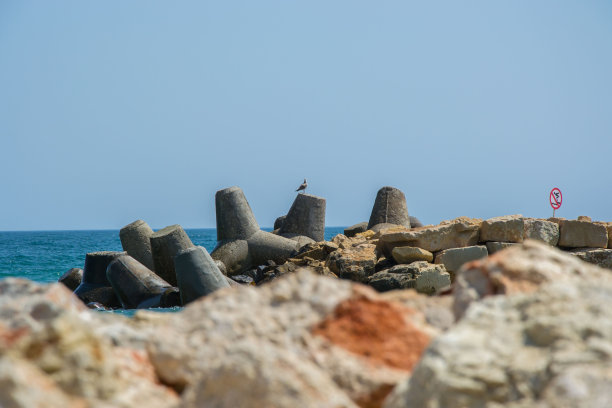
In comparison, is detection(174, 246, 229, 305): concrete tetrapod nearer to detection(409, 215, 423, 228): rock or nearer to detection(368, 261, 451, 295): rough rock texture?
detection(368, 261, 451, 295): rough rock texture

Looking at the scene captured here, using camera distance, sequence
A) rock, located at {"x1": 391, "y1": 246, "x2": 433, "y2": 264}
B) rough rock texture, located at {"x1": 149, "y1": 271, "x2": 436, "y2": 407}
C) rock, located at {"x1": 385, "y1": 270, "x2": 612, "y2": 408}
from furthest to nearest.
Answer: rock, located at {"x1": 391, "y1": 246, "x2": 433, "y2": 264}, rough rock texture, located at {"x1": 149, "y1": 271, "x2": 436, "y2": 407}, rock, located at {"x1": 385, "y1": 270, "x2": 612, "y2": 408}

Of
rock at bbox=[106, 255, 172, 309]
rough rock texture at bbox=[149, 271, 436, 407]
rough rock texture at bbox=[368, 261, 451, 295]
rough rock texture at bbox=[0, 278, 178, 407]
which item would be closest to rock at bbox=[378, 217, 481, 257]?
rough rock texture at bbox=[368, 261, 451, 295]

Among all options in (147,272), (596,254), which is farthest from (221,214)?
(596,254)

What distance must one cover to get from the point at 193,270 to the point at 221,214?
12.6ft

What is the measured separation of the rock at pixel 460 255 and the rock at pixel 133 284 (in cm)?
500

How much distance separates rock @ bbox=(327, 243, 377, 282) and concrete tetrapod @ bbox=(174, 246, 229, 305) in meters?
1.98

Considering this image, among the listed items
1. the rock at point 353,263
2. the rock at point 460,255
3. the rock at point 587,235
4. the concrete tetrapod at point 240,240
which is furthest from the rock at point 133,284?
the rock at point 587,235

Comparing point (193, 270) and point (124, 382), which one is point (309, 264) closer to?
point (193, 270)

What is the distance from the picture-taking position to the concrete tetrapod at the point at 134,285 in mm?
12523

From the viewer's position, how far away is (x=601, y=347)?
84.4 inches

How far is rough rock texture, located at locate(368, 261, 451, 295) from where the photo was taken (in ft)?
37.8

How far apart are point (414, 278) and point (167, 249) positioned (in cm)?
534

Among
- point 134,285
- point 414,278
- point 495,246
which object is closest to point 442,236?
point 495,246

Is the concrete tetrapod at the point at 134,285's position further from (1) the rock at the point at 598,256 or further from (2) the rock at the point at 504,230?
(1) the rock at the point at 598,256
